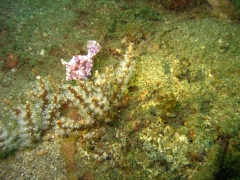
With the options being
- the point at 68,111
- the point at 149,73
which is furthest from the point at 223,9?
the point at 68,111

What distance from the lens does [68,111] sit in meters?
3.23

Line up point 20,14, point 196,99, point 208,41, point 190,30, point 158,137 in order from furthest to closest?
point 20,14 → point 190,30 → point 208,41 → point 196,99 → point 158,137

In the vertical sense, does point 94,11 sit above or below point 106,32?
above

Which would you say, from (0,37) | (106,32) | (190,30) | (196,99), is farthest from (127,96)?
(0,37)

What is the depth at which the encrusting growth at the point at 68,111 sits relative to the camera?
298 cm

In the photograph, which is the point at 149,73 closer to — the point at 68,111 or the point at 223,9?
the point at 68,111

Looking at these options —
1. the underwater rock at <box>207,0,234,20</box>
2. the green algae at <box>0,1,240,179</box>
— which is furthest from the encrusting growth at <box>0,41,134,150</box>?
the underwater rock at <box>207,0,234,20</box>

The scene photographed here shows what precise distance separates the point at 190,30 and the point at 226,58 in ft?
3.53

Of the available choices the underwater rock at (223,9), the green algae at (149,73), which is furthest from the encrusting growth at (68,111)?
the underwater rock at (223,9)

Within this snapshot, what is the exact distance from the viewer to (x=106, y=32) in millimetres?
4293

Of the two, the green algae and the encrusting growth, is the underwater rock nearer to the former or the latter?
the green algae

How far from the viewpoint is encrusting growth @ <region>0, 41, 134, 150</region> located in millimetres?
2979

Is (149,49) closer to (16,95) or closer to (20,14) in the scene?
(16,95)

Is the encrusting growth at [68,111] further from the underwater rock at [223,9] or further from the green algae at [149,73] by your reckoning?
the underwater rock at [223,9]
